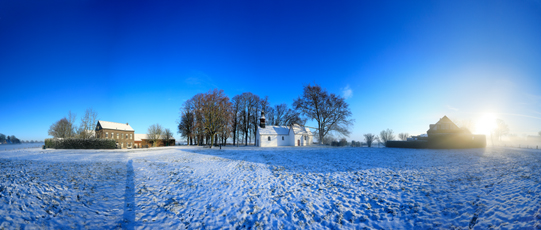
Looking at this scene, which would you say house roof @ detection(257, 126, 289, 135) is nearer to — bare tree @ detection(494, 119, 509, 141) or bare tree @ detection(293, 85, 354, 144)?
→ bare tree @ detection(293, 85, 354, 144)

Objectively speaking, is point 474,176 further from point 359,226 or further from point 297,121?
point 297,121

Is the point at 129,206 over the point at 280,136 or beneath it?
beneath

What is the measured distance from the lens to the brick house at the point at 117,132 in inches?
1864

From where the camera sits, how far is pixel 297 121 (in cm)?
4047

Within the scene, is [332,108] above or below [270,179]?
above

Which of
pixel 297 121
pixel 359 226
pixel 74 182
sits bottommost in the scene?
pixel 359 226

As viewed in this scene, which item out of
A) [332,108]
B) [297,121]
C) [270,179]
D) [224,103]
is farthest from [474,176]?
[297,121]

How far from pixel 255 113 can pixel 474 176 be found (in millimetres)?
34557

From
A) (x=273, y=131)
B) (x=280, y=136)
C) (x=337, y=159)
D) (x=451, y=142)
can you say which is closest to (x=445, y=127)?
(x=451, y=142)

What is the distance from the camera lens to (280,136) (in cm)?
3666

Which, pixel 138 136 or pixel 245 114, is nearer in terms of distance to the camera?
pixel 245 114

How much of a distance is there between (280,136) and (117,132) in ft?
148

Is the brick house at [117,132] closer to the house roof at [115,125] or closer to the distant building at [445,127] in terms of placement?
the house roof at [115,125]

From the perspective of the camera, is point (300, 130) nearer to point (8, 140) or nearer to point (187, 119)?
point (187, 119)
